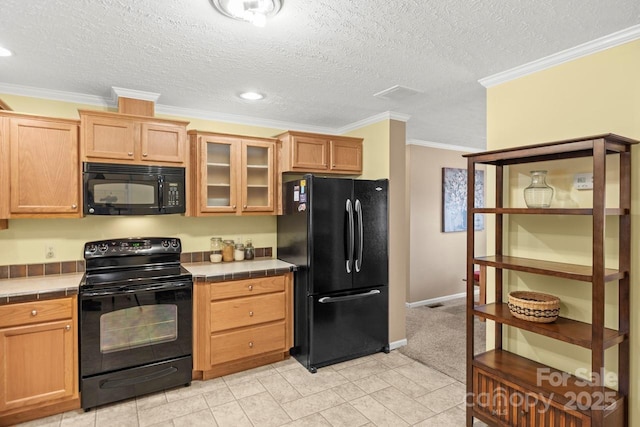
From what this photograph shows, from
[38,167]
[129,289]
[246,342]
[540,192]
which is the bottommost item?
[246,342]

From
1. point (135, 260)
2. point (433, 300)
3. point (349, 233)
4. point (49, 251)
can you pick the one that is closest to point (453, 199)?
point (433, 300)

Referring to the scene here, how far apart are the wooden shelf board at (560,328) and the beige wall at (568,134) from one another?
155 millimetres

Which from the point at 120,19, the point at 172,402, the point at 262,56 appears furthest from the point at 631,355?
the point at 120,19

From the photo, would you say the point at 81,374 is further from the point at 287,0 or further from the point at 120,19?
the point at 287,0

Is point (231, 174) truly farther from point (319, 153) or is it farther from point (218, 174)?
point (319, 153)

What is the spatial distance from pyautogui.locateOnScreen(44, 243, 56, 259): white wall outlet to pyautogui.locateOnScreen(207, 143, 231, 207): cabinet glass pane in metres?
1.34

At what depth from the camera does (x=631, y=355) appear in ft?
7.06

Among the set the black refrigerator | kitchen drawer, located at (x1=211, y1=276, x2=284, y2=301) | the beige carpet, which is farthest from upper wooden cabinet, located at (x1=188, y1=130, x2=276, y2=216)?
the beige carpet

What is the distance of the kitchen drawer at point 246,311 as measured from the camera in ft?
10.6

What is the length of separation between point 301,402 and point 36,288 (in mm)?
2109

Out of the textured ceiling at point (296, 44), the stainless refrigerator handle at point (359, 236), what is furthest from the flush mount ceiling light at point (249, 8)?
the stainless refrigerator handle at point (359, 236)

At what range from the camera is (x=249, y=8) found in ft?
6.03

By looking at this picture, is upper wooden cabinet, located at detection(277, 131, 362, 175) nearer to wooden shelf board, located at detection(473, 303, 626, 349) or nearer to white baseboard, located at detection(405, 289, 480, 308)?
wooden shelf board, located at detection(473, 303, 626, 349)

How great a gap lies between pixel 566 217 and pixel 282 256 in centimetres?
260
